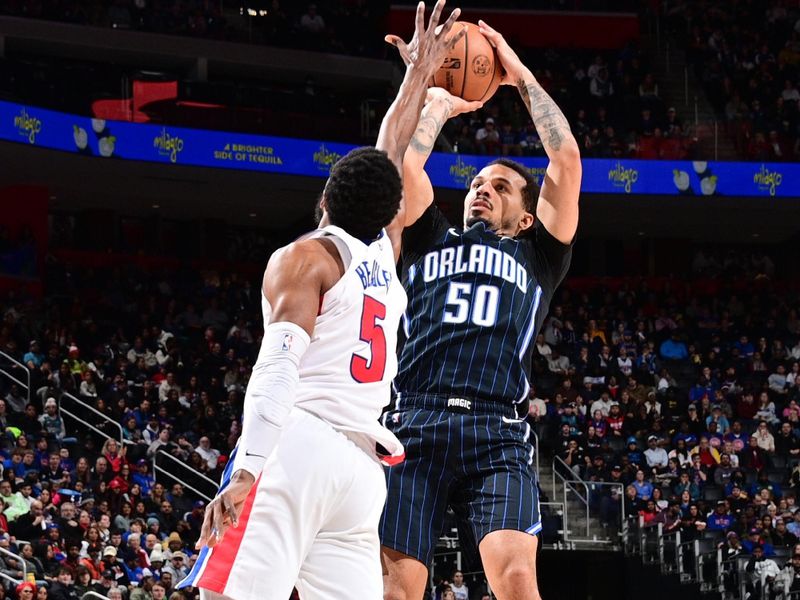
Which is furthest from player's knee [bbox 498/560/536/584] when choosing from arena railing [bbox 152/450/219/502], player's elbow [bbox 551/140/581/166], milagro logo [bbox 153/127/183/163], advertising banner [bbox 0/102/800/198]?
milagro logo [bbox 153/127/183/163]

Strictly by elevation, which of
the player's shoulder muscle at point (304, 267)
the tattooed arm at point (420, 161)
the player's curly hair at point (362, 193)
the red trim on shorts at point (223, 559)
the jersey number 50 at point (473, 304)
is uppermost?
the tattooed arm at point (420, 161)

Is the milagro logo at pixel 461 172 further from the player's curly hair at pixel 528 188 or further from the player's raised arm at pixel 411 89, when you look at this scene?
the player's raised arm at pixel 411 89

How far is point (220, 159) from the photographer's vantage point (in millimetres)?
22672

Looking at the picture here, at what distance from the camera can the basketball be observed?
6.31 meters

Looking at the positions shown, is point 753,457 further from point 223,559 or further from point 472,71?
point 223,559

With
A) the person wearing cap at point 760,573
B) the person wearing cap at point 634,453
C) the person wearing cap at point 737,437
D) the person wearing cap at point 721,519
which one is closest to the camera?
the person wearing cap at point 760,573

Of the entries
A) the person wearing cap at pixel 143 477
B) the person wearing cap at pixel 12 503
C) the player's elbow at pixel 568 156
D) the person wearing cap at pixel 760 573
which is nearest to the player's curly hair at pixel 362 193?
the player's elbow at pixel 568 156

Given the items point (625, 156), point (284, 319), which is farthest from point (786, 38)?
point (284, 319)

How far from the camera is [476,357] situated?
566cm

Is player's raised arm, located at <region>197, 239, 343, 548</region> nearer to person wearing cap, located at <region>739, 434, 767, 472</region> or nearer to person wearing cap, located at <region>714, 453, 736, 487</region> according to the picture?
person wearing cap, located at <region>714, 453, 736, 487</region>

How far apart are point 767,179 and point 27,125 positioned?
13.2 metres

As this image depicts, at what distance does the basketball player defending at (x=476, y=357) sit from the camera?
5.45 meters

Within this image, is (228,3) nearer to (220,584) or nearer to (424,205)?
(424,205)

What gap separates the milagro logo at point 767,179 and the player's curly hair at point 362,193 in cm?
2102
